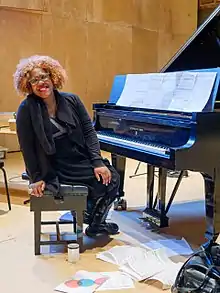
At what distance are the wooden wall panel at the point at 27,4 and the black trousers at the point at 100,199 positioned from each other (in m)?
4.53

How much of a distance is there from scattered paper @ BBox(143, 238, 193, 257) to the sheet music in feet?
3.23

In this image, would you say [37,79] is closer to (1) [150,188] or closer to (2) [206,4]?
(1) [150,188]

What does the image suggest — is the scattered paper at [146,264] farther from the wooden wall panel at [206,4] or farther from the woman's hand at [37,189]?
the wooden wall panel at [206,4]

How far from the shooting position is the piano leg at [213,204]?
9.82 feet

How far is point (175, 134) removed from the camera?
3.09 meters

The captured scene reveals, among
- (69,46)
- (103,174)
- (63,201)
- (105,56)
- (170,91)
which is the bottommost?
(63,201)

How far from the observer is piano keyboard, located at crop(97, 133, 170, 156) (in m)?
3.04

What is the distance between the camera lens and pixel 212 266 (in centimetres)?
223

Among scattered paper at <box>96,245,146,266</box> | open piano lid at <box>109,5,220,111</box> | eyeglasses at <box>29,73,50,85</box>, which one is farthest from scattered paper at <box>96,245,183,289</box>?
open piano lid at <box>109,5,220,111</box>

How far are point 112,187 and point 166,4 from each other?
23.3ft

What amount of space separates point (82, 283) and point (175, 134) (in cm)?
115

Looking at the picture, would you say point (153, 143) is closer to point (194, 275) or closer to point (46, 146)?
point (46, 146)

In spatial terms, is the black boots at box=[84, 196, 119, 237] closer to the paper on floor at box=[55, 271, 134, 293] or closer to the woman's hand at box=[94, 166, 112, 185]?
the woman's hand at box=[94, 166, 112, 185]

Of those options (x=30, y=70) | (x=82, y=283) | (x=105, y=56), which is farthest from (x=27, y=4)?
(x=82, y=283)
